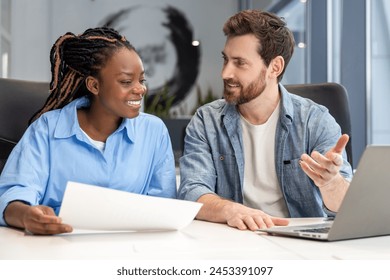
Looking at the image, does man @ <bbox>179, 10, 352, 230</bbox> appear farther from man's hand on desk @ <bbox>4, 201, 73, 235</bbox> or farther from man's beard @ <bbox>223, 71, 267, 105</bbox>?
man's hand on desk @ <bbox>4, 201, 73, 235</bbox>

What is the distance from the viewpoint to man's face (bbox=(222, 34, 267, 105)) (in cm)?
194

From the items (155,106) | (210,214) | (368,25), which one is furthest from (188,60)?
(210,214)

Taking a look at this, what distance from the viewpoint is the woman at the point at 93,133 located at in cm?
158

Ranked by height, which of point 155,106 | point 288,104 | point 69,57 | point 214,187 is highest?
point 69,57

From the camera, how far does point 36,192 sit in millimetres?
1450

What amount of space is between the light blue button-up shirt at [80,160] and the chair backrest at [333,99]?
609 mm

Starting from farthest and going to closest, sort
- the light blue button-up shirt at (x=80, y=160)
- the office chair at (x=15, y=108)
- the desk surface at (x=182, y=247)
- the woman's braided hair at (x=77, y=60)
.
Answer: the office chair at (x=15, y=108) < the woman's braided hair at (x=77, y=60) < the light blue button-up shirt at (x=80, y=160) < the desk surface at (x=182, y=247)

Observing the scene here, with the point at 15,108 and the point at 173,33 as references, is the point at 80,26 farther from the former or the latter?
Answer: the point at 15,108

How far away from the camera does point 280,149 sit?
1840mm

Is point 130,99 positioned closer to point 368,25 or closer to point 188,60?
point 368,25

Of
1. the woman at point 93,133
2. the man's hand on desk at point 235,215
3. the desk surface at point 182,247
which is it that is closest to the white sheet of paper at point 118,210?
the desk surface at point 182,247

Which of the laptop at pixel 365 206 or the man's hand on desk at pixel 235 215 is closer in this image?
the laptop at pixel 365 206

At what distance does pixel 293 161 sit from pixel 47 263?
3.54ft

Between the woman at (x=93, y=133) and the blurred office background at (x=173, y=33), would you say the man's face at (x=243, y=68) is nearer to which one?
the woman at (x=93, y=133)
